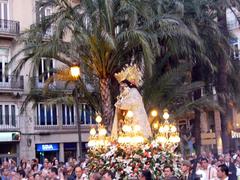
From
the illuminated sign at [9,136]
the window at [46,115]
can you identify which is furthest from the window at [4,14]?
the illuminated sign at [9,136]

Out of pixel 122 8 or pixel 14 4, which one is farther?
pixel 14 4

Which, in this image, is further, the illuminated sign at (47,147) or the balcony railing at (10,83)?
the illuminated sign at (47,147)

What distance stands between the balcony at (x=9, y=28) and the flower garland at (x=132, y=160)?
20089mm

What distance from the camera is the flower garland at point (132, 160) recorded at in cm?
1459

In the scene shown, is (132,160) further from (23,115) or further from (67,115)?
(67,115)

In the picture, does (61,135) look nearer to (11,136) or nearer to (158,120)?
(11,136)

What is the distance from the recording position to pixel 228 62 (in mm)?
24938

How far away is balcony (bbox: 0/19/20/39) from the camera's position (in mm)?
33522

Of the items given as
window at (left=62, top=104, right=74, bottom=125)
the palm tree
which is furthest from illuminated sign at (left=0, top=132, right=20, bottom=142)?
the palm tree

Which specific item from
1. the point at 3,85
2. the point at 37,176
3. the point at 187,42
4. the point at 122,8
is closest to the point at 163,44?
the point at 187,42

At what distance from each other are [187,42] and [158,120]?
3456 mm

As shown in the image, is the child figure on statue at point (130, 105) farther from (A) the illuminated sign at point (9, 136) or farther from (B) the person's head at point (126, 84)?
(A) the illuminated sign at point (9, 136)

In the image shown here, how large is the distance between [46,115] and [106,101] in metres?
18.0

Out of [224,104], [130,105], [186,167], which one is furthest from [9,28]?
[186,167]
